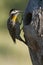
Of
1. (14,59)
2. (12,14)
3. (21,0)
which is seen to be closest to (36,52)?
(12,14)

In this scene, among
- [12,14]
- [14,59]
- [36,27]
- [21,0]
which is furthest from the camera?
[21,0]

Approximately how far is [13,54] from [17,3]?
580 mm

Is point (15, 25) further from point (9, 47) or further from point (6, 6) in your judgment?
point (6, 6)

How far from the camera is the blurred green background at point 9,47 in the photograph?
316 centimetres

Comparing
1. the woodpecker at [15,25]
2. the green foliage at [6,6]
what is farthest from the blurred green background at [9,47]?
the woodpecker at [15,25]

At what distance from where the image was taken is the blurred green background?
10.4 ft

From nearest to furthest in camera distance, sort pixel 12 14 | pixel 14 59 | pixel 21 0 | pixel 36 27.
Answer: pixel 36 27 → pixel 12 14 → pixel 14 59 → pixel 21 0

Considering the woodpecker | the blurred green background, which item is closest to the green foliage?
the blurred green background

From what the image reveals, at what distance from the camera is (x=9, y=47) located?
11.2 ft

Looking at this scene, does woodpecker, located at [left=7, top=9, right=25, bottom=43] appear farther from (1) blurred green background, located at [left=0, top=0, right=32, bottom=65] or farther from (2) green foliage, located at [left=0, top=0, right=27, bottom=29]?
(2) green foliage, located at [left=0, top=0, right=27, bottom=29]

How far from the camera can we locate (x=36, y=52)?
813 mm

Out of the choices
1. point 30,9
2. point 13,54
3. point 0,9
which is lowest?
point 13,54

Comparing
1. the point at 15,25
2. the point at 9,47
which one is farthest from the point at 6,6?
the point at 15,25

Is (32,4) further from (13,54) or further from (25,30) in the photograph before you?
(13,54)
